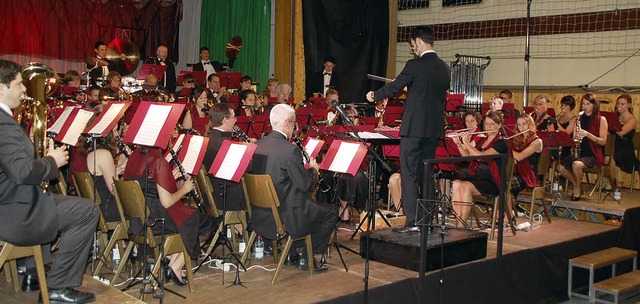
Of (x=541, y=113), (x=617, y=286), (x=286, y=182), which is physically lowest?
(x=617, y=286)

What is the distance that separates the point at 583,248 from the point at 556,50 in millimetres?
5800

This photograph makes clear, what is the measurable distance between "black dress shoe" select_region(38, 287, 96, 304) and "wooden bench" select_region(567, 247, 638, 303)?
496 cm

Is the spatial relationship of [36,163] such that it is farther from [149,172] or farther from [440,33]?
[440,33]

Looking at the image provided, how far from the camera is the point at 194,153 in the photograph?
498cm

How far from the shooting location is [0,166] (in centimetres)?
374

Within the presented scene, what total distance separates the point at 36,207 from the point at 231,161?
1506 mm

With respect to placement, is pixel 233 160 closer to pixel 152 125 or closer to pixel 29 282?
pixel 152 125

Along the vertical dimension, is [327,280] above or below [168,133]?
below

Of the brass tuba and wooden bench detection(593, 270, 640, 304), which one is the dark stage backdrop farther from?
the brass tuba

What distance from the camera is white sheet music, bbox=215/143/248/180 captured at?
496cm

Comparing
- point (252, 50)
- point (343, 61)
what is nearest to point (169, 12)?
point (252, 50)

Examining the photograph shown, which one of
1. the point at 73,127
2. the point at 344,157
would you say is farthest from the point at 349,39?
the point at 73,127

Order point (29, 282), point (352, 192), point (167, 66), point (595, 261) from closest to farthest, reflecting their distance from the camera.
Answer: point (29, 282)
point (595, 261)
point (352, 192)
point (167, 66)

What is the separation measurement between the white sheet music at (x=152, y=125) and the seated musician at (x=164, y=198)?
308 millimetres
